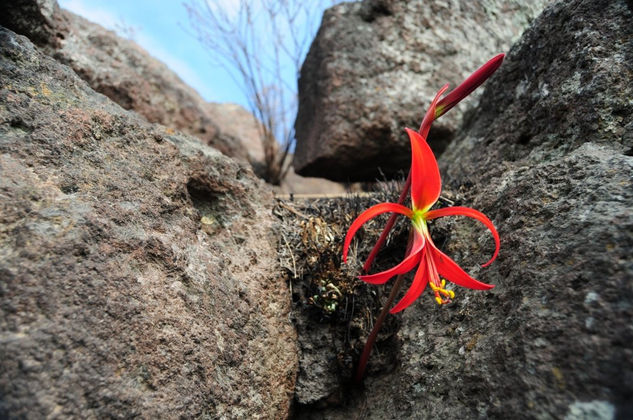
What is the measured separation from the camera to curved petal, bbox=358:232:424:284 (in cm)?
79

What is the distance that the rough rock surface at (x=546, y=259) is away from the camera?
2.18 ft

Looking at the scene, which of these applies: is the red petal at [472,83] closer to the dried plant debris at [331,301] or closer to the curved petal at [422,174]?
the curved petal at [422,174]

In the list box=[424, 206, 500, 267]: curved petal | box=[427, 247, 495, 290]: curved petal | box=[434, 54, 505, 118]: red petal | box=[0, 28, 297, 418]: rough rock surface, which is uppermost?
box=[434, 54, 505, 118]: red petal

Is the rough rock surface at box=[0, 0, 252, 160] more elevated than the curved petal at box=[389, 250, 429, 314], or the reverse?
the rough rock surface at box=[0, 0, 252, 160]

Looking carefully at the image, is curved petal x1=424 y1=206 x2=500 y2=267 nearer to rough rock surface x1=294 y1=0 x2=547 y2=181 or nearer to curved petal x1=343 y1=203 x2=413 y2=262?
curved petal x1=343 y1=203 x2=413 y2=262

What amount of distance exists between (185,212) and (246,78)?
10.6ft

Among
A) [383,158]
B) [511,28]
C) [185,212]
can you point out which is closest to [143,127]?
[185,212]

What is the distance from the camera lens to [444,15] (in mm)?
2723

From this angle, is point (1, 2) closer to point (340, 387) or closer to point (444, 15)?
point (340, 387)

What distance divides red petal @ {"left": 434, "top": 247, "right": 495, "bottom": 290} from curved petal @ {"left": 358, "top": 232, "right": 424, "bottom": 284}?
35 millimetres

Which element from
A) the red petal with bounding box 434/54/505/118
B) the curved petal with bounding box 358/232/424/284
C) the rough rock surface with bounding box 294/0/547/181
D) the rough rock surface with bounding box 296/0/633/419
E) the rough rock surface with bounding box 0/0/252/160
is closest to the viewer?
the rough rock surface with bounding box 296/0/633/419

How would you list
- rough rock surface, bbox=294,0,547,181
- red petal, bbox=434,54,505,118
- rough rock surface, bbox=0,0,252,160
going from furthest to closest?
1. rough rock surface, bbox=294,0,547,181
2. rough rock surface, bbox=0,0,252,160
3. red petal, bbox=434,54,505,118

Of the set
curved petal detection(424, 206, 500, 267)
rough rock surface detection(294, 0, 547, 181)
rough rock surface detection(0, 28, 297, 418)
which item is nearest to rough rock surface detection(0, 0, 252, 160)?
rough rock surface detection(0, 28, 297, 418)

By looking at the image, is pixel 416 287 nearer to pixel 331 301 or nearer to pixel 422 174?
pixel 422 174
